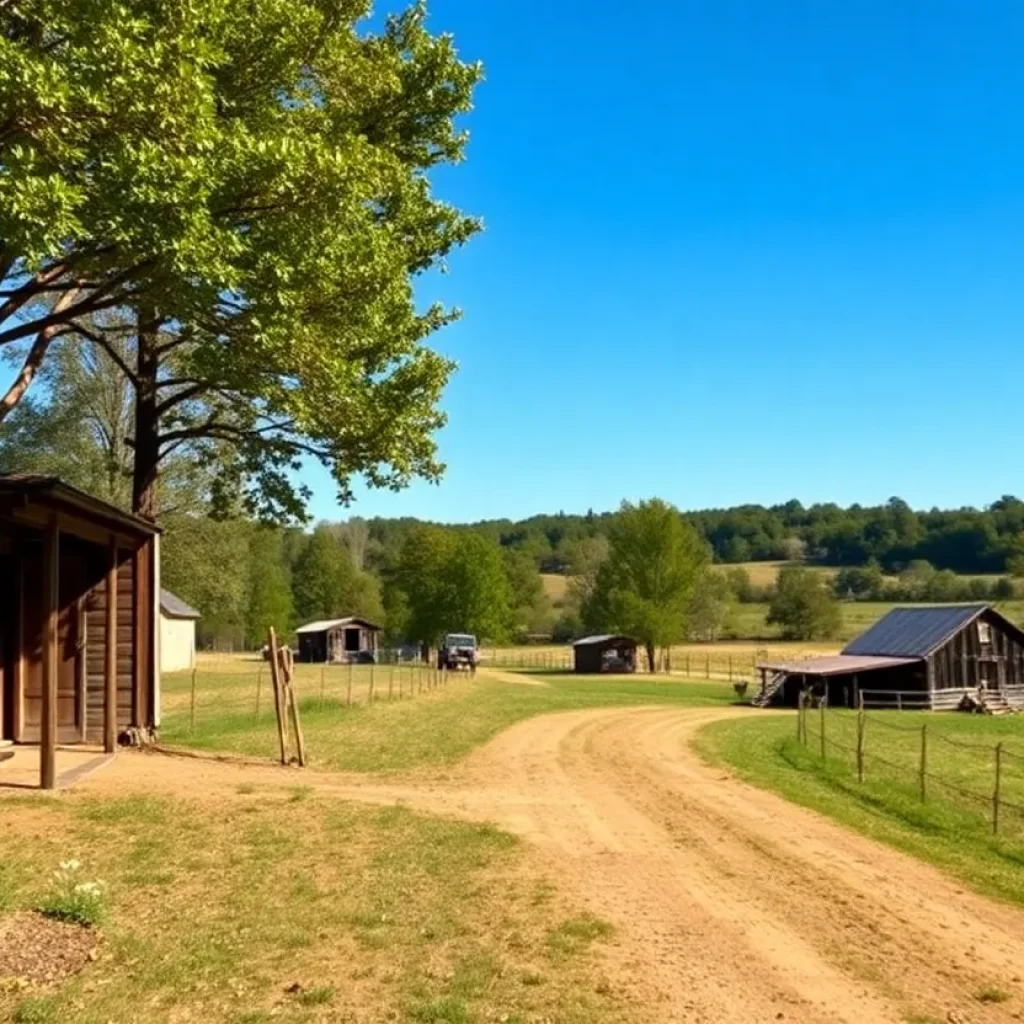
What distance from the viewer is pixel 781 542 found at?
16975cm

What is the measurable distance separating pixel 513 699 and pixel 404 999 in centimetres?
3118

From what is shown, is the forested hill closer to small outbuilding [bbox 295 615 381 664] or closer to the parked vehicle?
small outbuilding [bbox 295 615 381 664]

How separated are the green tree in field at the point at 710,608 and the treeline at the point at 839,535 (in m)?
30.5

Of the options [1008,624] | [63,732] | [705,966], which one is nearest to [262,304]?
[705,966]

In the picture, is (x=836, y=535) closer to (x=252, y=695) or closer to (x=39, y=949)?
(x=252, y=695)

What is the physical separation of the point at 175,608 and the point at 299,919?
4881 centimetres

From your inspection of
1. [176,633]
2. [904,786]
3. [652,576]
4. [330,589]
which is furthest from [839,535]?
[904,786]

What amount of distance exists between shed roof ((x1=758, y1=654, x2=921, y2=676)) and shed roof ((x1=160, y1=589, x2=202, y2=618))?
28.9 m

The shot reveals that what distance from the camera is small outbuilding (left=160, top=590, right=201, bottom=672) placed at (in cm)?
5291

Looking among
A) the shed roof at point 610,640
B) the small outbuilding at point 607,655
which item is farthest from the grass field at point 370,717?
the shed roof at point 610,640

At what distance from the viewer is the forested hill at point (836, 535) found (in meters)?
144

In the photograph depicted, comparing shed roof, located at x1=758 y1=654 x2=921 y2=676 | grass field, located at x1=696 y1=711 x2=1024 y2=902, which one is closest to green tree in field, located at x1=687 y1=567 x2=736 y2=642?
shed roof, located at x1=758 y1=654 x2=921 y2=676

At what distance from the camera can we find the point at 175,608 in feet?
177

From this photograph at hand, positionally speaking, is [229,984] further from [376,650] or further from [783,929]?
[376,650]
